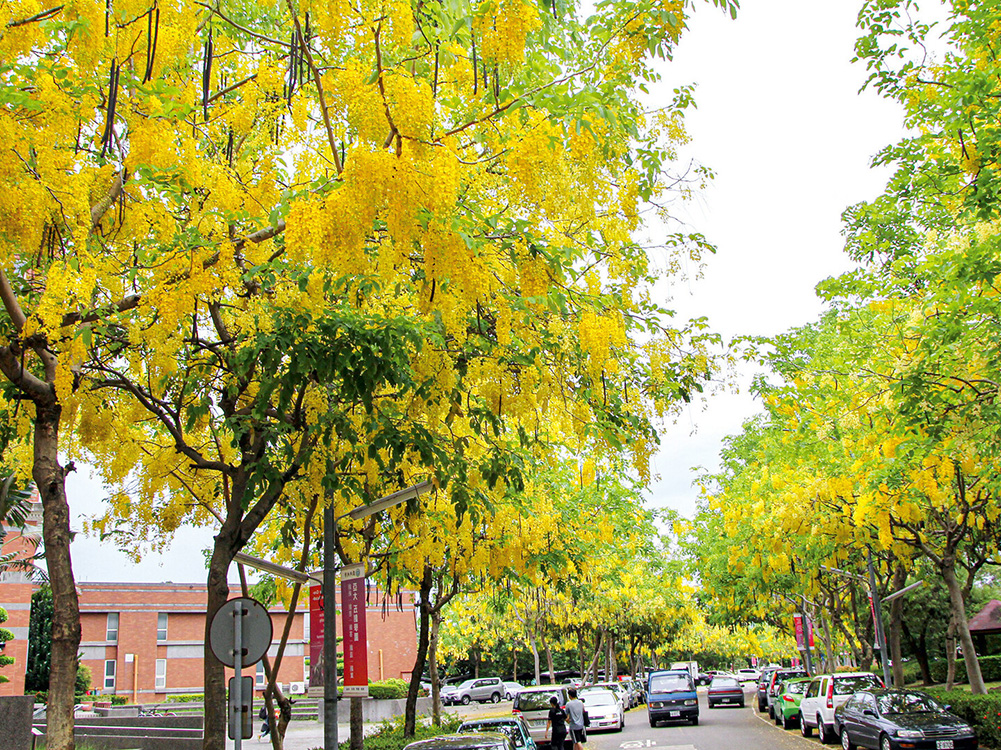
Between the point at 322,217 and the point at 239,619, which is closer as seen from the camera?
the point at 322,217

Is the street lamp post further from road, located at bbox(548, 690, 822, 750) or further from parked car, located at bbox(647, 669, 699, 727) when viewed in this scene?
parked car, located at bbox(647, 669, 699, 727)

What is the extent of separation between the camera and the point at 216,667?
7.50 metres

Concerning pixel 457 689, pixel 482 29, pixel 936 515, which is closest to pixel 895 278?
pixel 936 515

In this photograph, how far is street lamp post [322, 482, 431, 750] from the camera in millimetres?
8438

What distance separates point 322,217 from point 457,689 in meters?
43.5

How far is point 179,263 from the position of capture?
5961mm

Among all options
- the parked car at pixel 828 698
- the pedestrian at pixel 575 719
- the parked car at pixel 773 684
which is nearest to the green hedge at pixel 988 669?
the parked car at pixel 773 684

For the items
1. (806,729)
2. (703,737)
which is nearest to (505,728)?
(703,737)

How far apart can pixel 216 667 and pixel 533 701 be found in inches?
548

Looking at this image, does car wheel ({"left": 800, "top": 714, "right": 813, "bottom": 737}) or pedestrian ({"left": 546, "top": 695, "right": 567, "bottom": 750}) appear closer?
pedestrian ({"left": 546, "top": 695, "right": 567, "bottom": 750})

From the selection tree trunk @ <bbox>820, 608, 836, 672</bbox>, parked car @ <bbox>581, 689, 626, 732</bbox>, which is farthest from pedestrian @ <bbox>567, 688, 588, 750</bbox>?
tree trunk @ <bbox>820, 608, 836, 672</bbox>

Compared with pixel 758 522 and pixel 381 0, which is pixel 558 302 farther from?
pixel 758 522

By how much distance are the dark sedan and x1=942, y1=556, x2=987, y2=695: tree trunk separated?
1.17 metres

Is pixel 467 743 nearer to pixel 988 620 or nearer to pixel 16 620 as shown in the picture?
pixel 988 620
